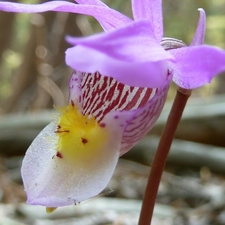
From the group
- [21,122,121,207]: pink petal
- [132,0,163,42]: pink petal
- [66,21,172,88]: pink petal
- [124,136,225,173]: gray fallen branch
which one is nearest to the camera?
[66,21,172,88]: pink petal

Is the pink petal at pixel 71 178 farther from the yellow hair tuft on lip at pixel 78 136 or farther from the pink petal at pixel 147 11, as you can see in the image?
the pink petal at pixel 147 11

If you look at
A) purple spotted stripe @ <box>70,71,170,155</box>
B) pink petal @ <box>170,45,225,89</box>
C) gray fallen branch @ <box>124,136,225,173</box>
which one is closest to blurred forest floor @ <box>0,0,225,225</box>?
gray fallen branch @ <box>124,136,225,173</box>

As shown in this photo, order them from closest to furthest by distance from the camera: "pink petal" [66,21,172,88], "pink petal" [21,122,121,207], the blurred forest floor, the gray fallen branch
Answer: "pink petal" [66,21,172,88]
"pink petal" [21,122,121,207]
the blurred forest floor
the gray fallen branch

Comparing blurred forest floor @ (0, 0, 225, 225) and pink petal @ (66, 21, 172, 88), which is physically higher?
pink petal @ (66, 21, 172, 88)

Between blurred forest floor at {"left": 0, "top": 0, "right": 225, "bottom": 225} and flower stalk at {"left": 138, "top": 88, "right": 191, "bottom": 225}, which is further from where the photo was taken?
blurred forest floor at {"left": 0, "top": 0, "right": 225, "bottom": 225}

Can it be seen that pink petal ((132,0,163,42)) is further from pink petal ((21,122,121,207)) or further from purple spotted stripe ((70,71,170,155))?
pink petal ((21,122,121,207))

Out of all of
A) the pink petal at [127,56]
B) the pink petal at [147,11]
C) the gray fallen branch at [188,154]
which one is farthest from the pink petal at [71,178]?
the gray fallen branch at [188,154]

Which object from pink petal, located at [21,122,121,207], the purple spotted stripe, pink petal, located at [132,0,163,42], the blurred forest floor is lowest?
the blurred forest floor
